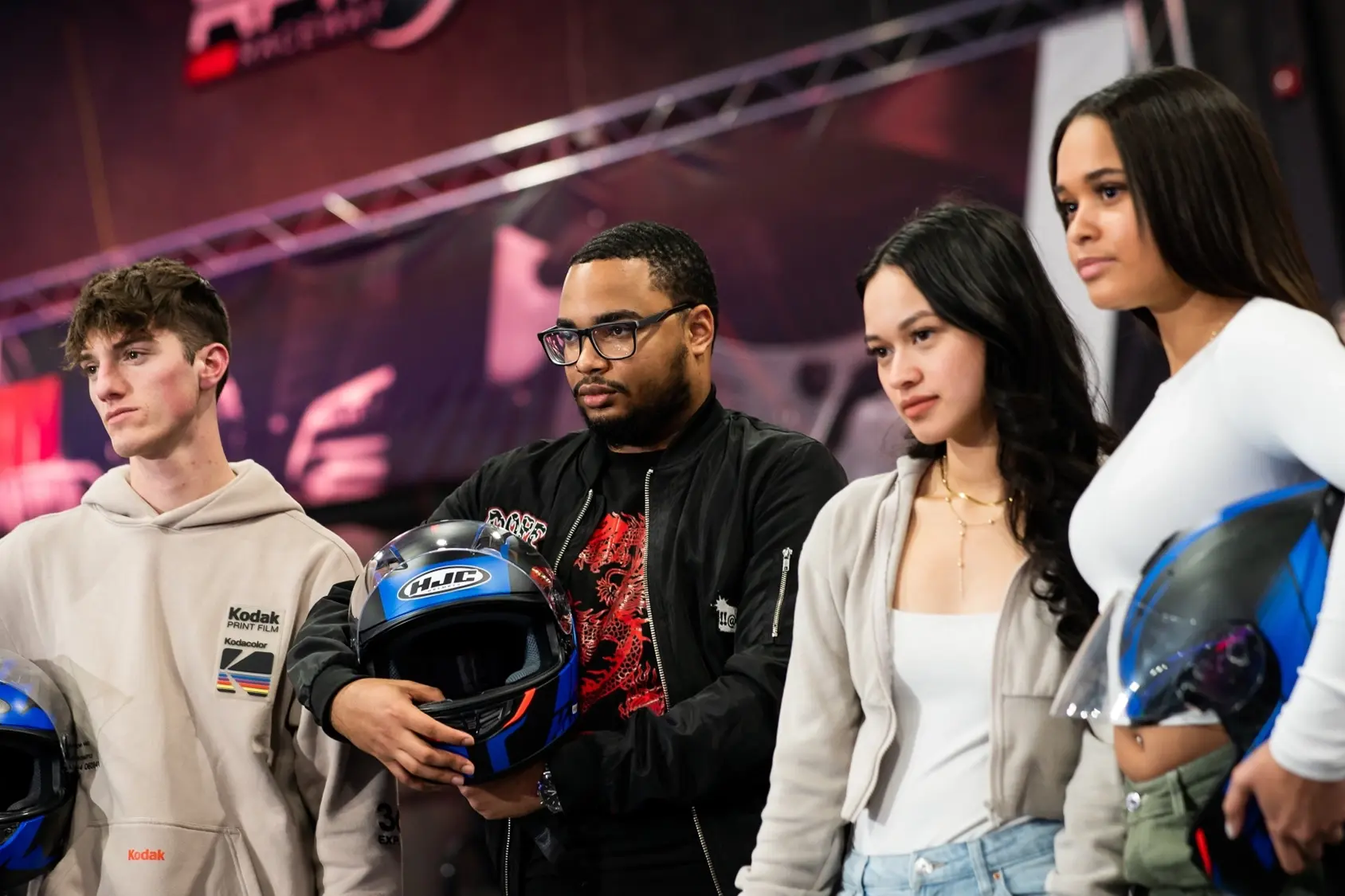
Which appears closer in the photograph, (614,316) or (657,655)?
(657,655)

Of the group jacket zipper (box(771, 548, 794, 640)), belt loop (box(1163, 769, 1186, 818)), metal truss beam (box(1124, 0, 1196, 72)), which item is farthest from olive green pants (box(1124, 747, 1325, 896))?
metal truss beam (box(1124, 0, 1196, 72))

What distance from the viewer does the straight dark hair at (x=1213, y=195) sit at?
4.91 ft

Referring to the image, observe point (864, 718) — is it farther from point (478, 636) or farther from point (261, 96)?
point (261, 96)

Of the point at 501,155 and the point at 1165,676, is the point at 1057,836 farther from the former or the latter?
the point at 501,155

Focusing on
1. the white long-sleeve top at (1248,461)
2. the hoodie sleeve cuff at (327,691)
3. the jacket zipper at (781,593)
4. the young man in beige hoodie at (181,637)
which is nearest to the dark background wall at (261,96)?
the young man in beige hoodie at (181,637)

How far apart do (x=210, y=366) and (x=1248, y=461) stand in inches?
77.5

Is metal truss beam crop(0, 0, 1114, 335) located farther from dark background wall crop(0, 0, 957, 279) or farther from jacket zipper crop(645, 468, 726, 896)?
jacket zipper crop(645, 468, 726, 896)

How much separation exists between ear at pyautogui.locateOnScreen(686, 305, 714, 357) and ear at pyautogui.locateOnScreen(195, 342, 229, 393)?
0.94 m

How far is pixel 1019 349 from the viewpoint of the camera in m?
1.86

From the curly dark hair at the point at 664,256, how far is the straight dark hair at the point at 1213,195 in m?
1.01

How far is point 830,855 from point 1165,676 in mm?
643

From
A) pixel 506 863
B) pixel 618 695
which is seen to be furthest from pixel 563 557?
pixel 506 863

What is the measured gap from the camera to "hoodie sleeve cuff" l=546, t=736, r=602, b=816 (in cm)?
204

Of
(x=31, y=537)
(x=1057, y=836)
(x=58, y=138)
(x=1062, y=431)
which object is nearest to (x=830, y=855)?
(x=1057, y=836)
